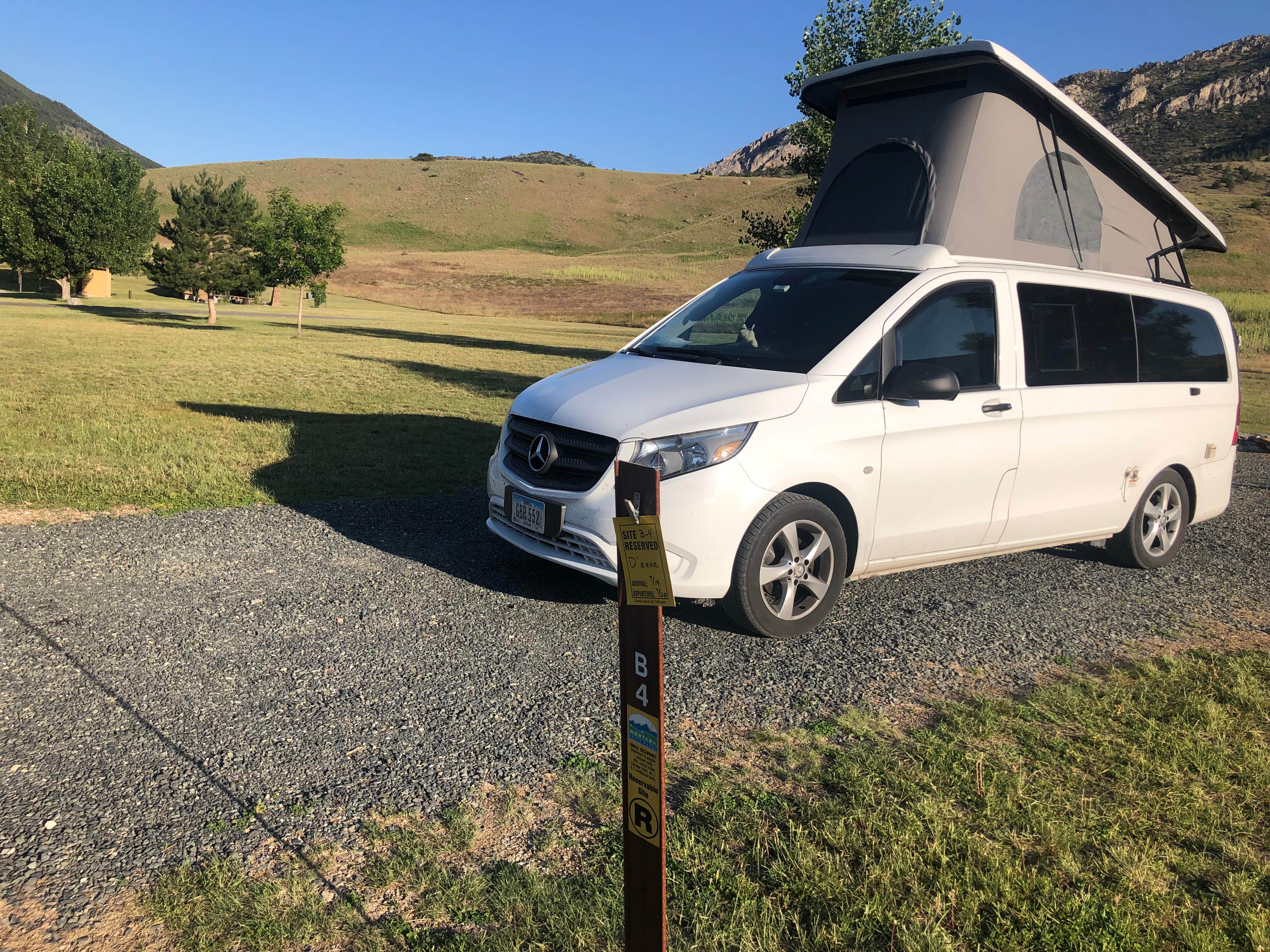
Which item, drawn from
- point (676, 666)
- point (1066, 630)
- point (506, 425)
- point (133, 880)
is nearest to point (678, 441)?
point (676, 666)

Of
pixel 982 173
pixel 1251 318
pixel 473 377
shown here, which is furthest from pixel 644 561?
pixel 1251 318

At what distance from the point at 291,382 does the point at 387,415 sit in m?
4.74

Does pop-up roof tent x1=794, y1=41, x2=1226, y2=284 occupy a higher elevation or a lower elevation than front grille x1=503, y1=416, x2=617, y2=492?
higher

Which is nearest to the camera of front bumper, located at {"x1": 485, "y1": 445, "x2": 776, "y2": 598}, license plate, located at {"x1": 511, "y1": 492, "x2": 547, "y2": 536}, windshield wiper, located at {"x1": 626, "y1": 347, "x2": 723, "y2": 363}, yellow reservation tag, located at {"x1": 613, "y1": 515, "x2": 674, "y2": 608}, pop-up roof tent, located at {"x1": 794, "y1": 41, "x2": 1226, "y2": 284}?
yellow reservation tag, located at {"x1": 613, "y1": 515, "x2": 674, "y2": 608}

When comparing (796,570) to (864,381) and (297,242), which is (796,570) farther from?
(297,242)

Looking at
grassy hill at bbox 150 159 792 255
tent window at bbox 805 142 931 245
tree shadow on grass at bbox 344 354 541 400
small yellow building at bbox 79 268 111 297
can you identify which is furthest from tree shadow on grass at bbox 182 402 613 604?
grassy hill at bbox 150 159 792 255

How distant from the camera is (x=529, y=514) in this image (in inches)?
206

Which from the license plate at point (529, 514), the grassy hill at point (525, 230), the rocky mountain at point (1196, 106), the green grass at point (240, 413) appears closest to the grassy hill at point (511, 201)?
the grassy hill at point (525, 230)

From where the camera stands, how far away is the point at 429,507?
26.0 feet

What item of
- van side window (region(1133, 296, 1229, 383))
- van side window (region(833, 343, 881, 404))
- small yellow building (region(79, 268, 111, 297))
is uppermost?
small yellow building (region(79, 268, 111, 297))

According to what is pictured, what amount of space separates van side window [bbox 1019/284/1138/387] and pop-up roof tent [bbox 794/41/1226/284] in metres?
0.56

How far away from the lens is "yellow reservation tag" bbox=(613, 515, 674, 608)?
200 cm

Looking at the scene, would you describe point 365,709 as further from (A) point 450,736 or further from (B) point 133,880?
A: (B) point 133,880

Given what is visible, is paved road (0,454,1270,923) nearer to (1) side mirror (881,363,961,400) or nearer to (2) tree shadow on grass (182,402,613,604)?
(2) tree shadow on grass (182,402,613,604)
